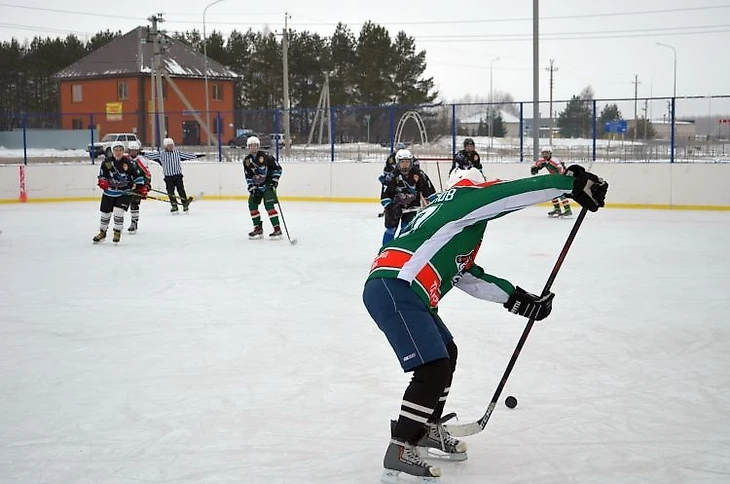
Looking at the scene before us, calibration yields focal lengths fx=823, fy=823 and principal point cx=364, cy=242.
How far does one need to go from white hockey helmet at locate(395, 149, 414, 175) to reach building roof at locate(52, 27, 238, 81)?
127 ft

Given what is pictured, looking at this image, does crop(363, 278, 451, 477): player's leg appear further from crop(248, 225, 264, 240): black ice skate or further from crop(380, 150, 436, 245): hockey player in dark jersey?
crop(248, 225, 264, 240): black ice skate

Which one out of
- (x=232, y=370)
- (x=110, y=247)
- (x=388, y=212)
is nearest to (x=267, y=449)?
(x=232, y=370)

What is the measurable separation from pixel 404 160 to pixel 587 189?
606 centimetres

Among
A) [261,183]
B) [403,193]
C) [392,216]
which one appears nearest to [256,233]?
[261,183]

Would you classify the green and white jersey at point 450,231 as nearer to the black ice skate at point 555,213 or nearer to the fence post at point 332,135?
the black ice skate at point 555,213

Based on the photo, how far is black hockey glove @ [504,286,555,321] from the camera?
330 cm

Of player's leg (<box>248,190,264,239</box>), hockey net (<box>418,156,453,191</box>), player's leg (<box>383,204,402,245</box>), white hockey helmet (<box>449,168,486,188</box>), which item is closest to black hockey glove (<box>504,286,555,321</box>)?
white hockey helmet (<box>449,168,486,188</box>)

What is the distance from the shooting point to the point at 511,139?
16984 millimetres

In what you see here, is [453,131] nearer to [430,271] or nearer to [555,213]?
[555,213]

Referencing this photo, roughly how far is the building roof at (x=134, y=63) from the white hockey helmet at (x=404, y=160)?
38713mm

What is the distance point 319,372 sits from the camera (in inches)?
189

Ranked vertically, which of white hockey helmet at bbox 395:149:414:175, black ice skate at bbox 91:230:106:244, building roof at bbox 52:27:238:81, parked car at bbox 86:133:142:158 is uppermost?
building roof at bbox 52:27:238:81

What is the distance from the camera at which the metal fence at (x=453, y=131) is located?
1548cm

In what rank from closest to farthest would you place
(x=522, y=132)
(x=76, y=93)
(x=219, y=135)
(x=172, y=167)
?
(x=172, y=167) < (x=522, y=132) < (x=219, y=135) < (x=76, y=93)
